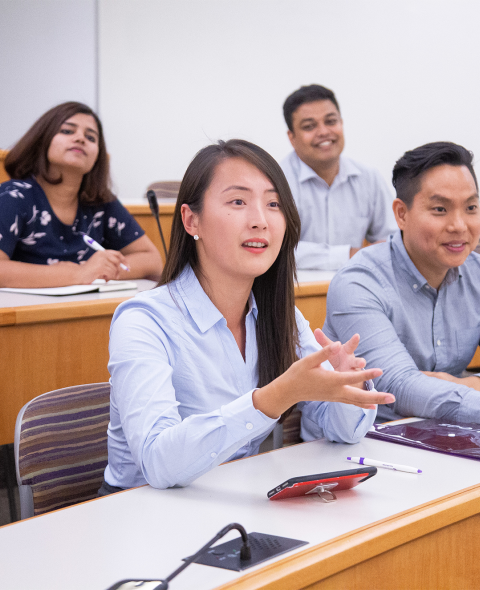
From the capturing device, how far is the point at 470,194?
1.70 metres

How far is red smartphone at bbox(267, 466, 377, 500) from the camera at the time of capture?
0.94m

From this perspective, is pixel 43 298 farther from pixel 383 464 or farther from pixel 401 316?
pixel 383 464

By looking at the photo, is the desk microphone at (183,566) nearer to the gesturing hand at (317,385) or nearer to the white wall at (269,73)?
the gesturing hand at (317,385)

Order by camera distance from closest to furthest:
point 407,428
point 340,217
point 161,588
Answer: point 161,588
point 407,428
point 340,217

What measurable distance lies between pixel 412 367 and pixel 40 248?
1521mm

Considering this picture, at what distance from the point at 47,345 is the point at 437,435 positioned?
3.70ft

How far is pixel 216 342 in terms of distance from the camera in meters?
1.27

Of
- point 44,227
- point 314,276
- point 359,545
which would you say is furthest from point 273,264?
point 44,227

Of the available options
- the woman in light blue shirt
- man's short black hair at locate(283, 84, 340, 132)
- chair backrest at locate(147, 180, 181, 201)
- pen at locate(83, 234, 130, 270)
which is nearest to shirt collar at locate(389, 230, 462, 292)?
the woman in light blue shirt

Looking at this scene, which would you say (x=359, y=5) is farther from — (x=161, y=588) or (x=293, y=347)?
(x=161, y=588)

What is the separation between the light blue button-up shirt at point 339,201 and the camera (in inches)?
127

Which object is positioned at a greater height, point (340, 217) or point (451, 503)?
point (340, 217)

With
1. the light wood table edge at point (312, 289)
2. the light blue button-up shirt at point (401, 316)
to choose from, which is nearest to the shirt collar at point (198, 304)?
the light blue button-up shirt at point (401, 316)

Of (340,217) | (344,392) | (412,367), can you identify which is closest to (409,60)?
(340,217)
